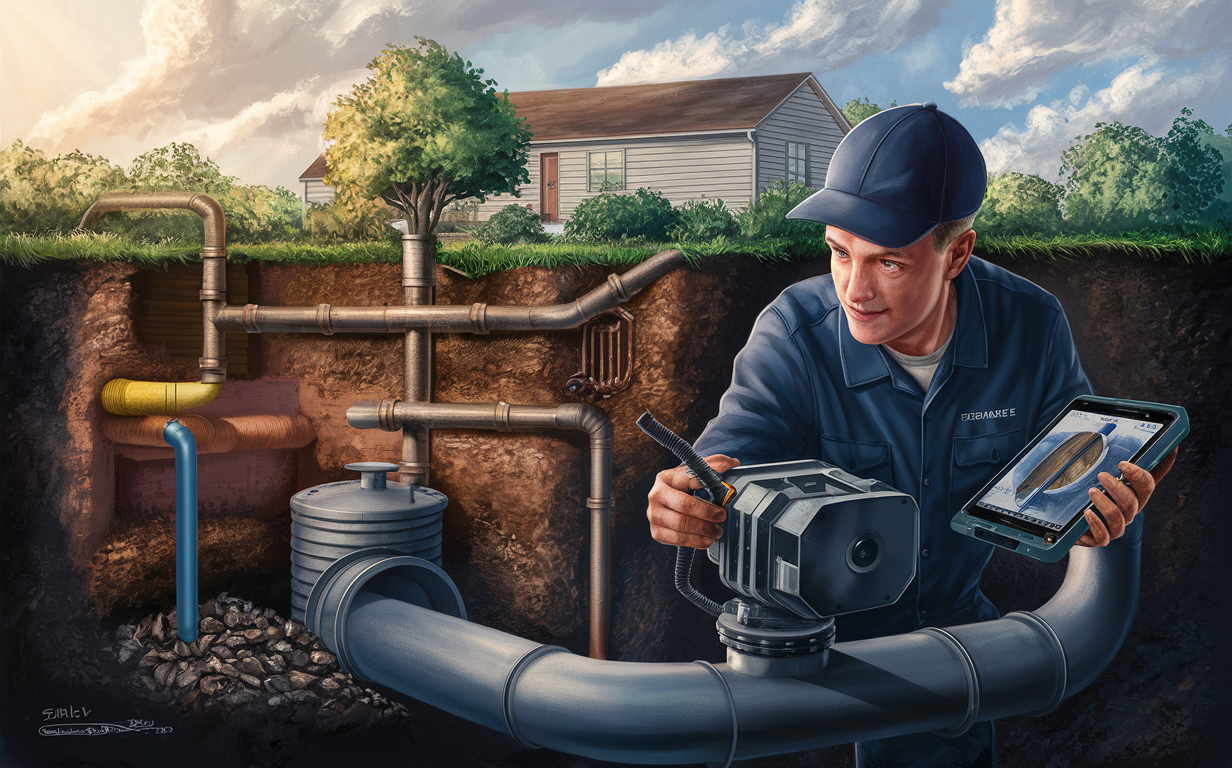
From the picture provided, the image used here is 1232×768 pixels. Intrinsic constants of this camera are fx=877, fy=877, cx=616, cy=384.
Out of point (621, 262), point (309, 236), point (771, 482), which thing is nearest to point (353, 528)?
point (309, 236)

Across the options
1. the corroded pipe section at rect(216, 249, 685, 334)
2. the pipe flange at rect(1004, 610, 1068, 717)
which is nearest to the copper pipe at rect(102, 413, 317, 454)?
the corroded pipe section at rect(216, 249, 685, 334)

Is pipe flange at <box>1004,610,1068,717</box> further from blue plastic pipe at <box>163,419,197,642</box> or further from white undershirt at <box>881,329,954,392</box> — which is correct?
blue plastic pipe at <box>163,419,197,642</box>

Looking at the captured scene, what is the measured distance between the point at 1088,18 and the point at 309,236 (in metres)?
3.27

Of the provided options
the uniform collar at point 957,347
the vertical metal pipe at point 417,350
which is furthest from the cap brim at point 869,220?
the vertical metal pipe at point 417,350

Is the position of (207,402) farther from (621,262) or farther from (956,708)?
(956,708)

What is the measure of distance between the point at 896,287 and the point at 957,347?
308 mm

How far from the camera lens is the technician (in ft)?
8.09

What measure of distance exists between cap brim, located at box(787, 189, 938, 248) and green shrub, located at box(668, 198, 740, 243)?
1052 mm

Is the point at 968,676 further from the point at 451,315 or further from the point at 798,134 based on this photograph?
the point at 451,315

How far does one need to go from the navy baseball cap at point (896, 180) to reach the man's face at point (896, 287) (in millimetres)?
92

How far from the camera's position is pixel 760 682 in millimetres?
2590

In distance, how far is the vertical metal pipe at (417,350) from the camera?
12.2 feet

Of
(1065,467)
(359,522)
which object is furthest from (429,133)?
(1065,467)

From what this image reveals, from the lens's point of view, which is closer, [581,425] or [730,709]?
[730,709]
